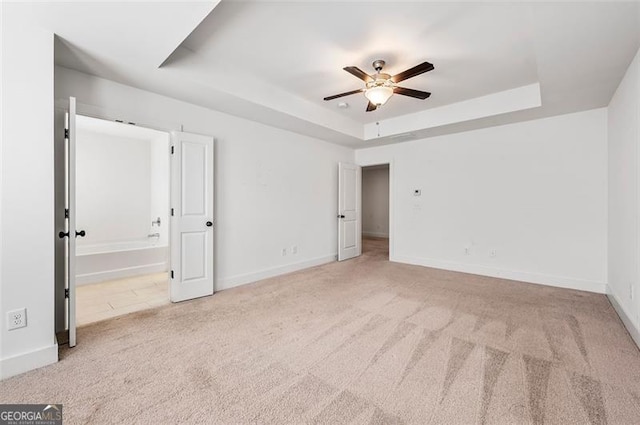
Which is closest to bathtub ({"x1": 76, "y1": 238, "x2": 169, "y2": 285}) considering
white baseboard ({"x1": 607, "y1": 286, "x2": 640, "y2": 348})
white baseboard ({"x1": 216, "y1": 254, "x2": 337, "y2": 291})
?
white baseboard ({"x1": 216, "y1": 254, "x2": 337, "y2": 291})

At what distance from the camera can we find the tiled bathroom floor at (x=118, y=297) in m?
2.98

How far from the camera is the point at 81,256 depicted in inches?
154

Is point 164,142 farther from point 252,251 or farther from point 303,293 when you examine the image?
point 303,293

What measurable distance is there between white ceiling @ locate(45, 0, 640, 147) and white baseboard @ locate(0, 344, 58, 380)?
239cm

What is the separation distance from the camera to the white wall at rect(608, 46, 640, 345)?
2.40 meters

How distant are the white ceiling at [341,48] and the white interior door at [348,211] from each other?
6.59ft

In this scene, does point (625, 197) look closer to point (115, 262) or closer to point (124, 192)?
point (115, 262)

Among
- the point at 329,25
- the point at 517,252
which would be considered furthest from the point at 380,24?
the point at 517,252

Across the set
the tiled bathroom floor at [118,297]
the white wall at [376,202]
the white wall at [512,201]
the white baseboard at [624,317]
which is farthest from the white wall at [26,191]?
the white wall at [376,202]

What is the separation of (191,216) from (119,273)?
2086mm

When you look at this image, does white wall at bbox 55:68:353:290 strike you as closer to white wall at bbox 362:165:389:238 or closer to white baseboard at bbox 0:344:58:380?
white baseboard at bbox 0:344:58:380

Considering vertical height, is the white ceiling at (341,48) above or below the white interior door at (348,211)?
above

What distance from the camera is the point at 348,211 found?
582cm

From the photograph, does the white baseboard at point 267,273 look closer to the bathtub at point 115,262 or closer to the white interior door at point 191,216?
the white interior door at point 191,216
